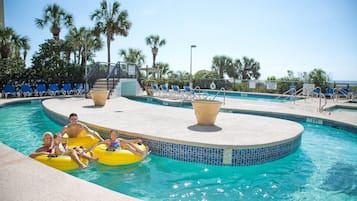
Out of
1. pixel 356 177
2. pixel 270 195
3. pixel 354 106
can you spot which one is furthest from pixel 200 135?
pixel 354 106

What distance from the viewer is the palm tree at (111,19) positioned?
70.0 ft

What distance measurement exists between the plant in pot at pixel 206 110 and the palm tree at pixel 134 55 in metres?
30.1

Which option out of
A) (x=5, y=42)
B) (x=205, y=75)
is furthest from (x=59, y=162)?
(x=205, y=75)

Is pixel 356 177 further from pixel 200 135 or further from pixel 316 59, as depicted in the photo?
pixel 316 59

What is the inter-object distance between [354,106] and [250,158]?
11.1 meters

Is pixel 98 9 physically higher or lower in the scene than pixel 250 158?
higher

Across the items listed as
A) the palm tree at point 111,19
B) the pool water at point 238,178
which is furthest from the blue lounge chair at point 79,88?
the pool water at point 238,178

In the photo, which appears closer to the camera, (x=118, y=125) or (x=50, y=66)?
(x=118, y=125)

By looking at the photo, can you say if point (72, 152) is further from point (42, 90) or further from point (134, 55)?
point (134, 55)

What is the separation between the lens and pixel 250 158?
481 centimetres

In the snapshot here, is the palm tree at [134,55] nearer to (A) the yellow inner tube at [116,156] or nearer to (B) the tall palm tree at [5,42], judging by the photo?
(B) the tall palm tree at [5,42]

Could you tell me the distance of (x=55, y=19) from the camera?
1986 centimetres

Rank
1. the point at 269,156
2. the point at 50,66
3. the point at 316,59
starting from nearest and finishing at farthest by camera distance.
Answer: the point at 269,156
the point at 50,66
the point at 316,59

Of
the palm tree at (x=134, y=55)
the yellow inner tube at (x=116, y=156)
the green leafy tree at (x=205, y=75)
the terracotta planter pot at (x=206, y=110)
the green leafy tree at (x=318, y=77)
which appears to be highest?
the palm tree at (x=134, y=55)
